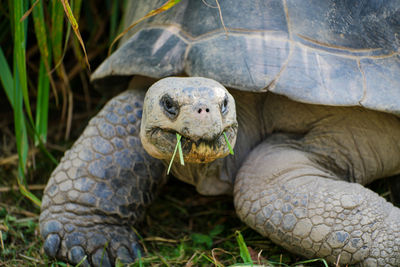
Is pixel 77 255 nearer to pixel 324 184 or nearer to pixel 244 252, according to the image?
pixel 244 252

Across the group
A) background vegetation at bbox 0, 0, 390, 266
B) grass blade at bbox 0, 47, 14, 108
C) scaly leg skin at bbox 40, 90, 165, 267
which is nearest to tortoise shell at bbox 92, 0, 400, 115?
scaly leg skin at bbox 40, 90, 165, 267

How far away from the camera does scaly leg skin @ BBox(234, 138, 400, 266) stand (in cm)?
217

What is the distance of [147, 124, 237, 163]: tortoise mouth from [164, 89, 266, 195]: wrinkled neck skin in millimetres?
482

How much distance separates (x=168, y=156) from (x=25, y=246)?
3.57 feet

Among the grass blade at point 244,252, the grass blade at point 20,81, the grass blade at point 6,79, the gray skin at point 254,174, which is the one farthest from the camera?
the grass blade at point 6,79

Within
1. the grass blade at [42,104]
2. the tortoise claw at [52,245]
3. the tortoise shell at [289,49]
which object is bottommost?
the tortoise claw at [52,245]

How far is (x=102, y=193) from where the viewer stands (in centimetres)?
252

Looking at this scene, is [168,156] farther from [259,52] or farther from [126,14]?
[126,14]

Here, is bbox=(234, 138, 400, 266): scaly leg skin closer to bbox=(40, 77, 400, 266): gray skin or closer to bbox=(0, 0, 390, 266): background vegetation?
bbox=(40, 77, 400, 266): gray skin

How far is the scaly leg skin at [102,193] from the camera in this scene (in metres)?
2.42

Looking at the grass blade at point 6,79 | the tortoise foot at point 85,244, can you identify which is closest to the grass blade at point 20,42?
the grass blade at point 6,79

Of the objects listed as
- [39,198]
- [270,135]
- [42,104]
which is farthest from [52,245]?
[270,135]

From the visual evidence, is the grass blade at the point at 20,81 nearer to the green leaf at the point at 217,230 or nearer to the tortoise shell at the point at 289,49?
the tortoise shell at the point at 289,49

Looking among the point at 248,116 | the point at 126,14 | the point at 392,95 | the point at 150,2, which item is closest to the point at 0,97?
the point at 126,14
